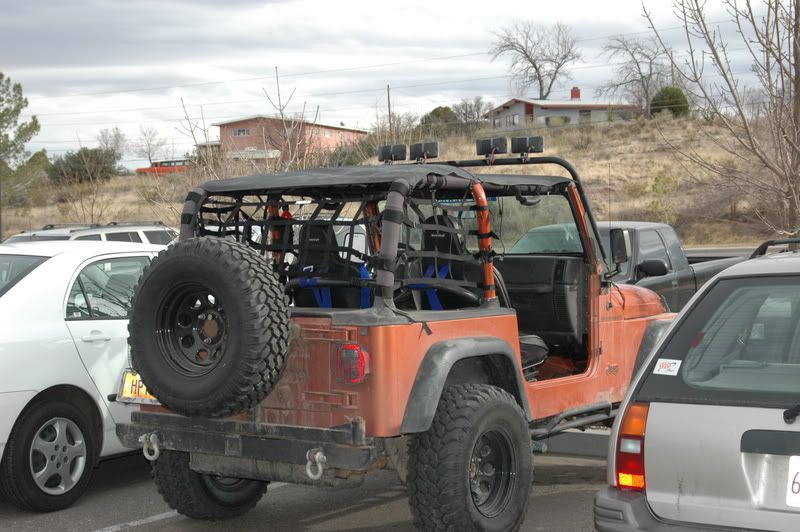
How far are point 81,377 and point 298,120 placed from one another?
1266 cm

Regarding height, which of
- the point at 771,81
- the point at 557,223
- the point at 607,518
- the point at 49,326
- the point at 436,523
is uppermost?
the point at 771,81

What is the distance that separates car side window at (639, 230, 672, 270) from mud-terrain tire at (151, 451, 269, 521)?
22.3ft

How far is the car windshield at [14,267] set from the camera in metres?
6.55

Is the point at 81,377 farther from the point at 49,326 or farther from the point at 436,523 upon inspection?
the point at 436,523

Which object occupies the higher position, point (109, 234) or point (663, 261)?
point (109, 234)

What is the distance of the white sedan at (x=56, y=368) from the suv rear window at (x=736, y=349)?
4.00 meters

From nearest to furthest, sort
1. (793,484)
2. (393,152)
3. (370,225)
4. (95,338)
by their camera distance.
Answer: (793,484)
(370,225)
(95,338)
(393,152)

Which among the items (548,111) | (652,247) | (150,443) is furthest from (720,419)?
(548,111)

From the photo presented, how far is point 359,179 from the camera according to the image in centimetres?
529

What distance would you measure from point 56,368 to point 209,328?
71.3 inches

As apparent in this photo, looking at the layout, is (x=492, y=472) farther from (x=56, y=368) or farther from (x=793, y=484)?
(x=56, y=368)

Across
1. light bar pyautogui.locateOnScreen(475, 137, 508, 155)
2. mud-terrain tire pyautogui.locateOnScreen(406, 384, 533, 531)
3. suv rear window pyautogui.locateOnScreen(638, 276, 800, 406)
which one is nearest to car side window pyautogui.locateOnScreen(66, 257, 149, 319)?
light bar pyautogui.locateOnScreen(475, 137, 508, 155)

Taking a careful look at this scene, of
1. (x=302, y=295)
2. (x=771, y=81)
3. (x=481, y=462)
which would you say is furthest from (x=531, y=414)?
(x=771, y=81)

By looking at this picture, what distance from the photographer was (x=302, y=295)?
5.86 metres
